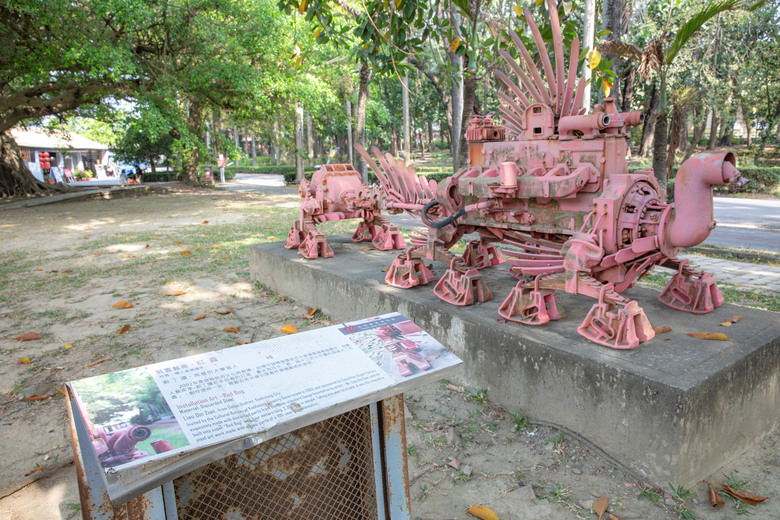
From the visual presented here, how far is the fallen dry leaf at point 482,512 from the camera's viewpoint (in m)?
2.52

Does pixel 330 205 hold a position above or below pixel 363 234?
above

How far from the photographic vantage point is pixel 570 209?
A: 3.48 metres

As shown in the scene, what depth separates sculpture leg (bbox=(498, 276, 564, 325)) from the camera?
346 centimetres

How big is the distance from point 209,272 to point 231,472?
19.1 ft

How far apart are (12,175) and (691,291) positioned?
2222 cm

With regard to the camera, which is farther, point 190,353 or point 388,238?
point 388,238

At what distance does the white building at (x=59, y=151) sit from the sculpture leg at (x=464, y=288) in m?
22.8

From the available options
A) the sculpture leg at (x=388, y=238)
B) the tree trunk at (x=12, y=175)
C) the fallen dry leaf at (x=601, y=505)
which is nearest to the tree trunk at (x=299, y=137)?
the tree trunk at (x=12, y=175)

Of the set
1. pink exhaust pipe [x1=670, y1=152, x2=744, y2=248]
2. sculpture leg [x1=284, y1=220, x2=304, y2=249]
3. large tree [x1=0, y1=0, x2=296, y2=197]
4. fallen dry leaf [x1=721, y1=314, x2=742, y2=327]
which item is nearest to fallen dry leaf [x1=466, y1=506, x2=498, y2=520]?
pink exhaust pipe [x1=670, y1=152, x2=744, y2=248]

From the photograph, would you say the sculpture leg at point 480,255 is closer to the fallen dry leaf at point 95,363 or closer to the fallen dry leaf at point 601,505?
the fallen dry leaf at point 601,505

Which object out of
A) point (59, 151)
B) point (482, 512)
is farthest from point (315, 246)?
point (59, 151)

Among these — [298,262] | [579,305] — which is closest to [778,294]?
[579,305]

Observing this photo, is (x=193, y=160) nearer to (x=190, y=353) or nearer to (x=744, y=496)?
(x=190, y=353)

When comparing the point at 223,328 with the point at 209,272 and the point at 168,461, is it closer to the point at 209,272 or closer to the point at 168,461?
the point at 209,272
